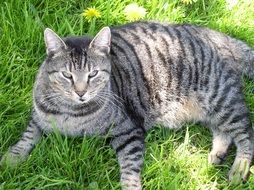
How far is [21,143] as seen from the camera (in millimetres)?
3158

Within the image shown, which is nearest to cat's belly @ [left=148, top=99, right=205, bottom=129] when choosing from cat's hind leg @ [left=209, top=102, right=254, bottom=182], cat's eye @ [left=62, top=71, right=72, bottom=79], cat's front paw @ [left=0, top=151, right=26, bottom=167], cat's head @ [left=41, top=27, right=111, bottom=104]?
cat's hind leg @ [left=209, top=102, right=254, bottom=182]

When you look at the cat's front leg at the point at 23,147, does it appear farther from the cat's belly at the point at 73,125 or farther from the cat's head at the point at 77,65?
the cat's head at the point at 77,65

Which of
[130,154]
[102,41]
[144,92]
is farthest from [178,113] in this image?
[102,41]

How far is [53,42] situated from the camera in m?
2.88

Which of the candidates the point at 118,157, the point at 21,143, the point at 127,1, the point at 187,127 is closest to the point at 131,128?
the point at 118,157

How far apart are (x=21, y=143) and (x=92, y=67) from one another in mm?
659

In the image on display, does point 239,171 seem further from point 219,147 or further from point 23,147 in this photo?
point 23,147

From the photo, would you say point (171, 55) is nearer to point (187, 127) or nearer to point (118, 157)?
point (187, 127)

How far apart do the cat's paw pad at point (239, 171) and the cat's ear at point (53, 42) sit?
1.26m

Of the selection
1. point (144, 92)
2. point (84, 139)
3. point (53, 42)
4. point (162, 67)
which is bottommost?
point (84, 139)

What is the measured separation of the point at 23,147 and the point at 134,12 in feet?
4.03

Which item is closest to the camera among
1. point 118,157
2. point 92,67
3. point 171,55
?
point 92,67

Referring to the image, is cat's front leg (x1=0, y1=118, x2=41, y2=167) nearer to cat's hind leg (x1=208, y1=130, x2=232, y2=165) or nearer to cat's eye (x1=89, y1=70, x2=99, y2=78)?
cat's eye (x1=89, y1=70, x2=99, y2=78)

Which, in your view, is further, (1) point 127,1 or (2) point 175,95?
(1) point 127,1
